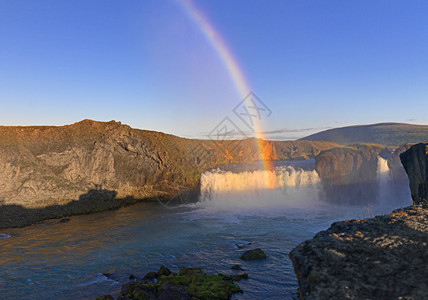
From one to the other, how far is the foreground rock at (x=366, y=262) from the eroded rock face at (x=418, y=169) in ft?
54.9

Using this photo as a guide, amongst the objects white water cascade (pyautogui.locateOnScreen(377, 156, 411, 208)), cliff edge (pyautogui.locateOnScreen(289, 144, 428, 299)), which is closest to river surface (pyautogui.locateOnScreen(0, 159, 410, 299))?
white water cascade (pyautogui.locateOnScreen(377, 156, 411, 208))

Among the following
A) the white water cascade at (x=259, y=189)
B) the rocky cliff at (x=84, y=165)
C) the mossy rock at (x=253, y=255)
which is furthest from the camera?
the white water cascade at (x=259, y=189)

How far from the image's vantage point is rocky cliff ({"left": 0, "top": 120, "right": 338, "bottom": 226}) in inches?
1758

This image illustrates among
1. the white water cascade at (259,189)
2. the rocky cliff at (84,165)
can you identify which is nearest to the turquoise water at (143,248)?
the rocky cliff at (84,165)

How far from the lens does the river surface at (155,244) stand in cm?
1987

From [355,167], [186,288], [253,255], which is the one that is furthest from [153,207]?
[355,167]

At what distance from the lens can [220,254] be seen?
83.9 feet

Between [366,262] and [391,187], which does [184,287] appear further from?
[391,187]

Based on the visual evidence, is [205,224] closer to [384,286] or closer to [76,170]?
[76,170]

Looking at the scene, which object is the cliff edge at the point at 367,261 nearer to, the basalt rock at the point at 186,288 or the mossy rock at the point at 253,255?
the basalt rock at the point at 186,288

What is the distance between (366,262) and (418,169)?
74.2ft

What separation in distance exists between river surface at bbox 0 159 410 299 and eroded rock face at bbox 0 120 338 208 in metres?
6.52

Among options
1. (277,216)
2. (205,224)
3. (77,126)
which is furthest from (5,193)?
(277,216)

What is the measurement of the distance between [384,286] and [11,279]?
27.2m
